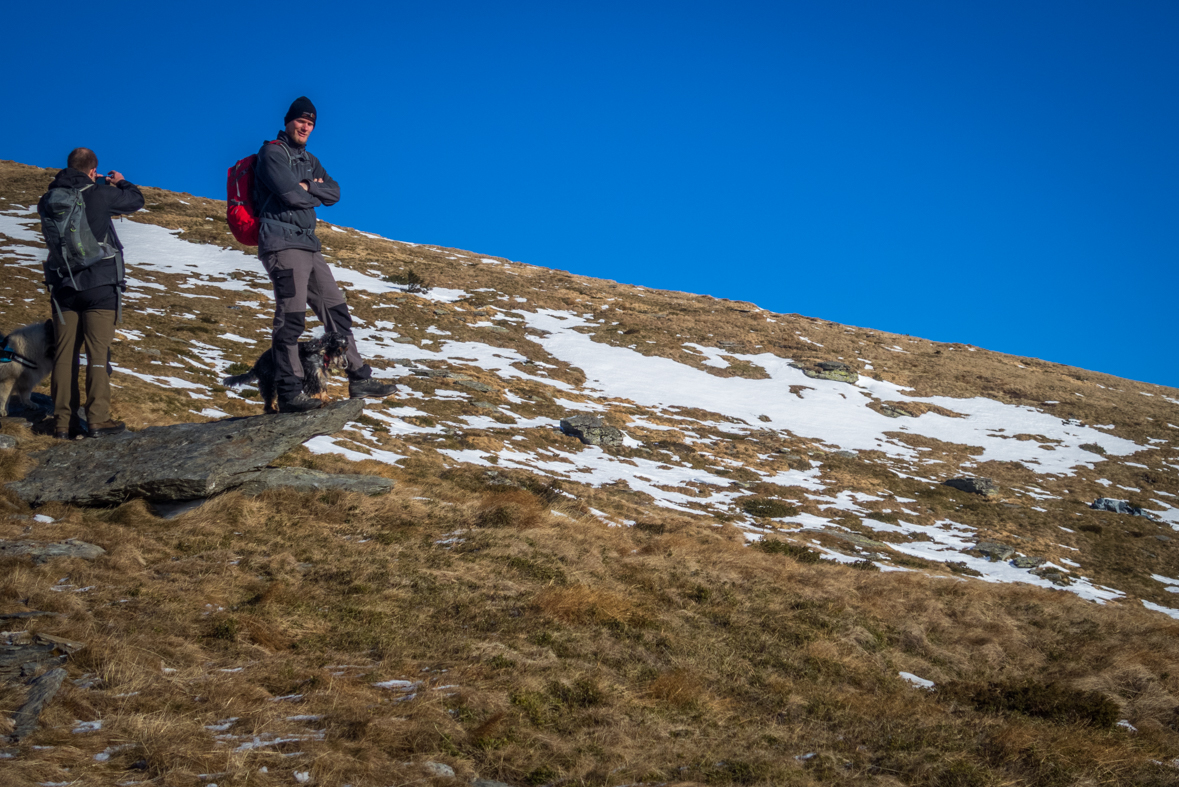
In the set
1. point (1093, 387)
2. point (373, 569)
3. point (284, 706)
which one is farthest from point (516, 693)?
point (1093, 387)

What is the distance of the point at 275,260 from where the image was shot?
7125 millimetres

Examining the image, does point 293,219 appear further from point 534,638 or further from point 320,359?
point 534,638

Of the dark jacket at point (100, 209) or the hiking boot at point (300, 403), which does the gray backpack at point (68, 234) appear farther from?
the hiking boot at point (300, 403)

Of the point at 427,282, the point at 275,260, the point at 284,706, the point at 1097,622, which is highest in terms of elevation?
the point at 427,282

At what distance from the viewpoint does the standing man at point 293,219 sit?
686cm

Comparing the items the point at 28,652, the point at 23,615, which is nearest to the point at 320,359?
the point at 23,615

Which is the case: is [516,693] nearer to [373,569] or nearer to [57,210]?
[373,569]

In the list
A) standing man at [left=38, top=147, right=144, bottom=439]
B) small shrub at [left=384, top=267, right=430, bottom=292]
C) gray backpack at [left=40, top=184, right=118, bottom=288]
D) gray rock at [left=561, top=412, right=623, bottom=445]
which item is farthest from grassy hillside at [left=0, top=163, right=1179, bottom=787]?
small shrub at [left=384, top=267, right=430, bottom=292]

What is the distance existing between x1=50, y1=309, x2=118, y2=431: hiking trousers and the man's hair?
1637 mm

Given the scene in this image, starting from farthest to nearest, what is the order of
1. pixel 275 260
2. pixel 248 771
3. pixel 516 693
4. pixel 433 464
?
pixel 433 464, pixel 275 260, pixel 516 693, pixel 248 771

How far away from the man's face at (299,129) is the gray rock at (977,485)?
26980 millimetres

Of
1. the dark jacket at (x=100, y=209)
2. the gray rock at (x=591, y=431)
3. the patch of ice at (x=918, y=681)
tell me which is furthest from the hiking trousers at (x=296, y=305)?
the gray rock at (x=591, y=431)

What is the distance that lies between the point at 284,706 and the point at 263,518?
417 cm

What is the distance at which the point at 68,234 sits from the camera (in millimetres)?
7457
